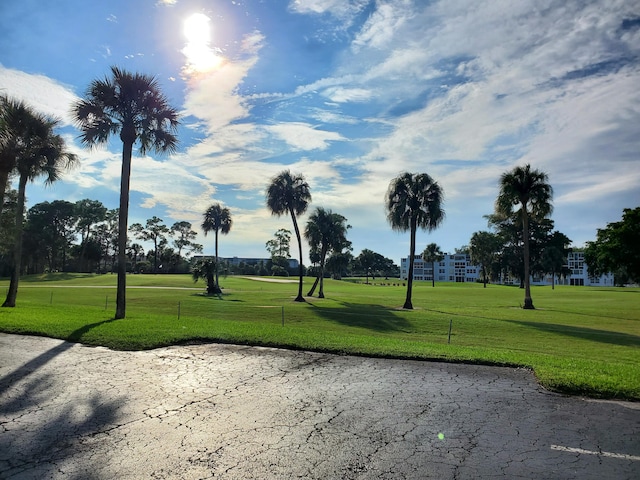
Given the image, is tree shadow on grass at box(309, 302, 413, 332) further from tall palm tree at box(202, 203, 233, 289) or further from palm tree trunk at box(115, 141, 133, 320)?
tall palm tree at box(202, 203, 233, 289)

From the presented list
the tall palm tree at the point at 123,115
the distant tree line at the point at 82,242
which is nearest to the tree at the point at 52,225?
the distant tree line at the point at 82,242

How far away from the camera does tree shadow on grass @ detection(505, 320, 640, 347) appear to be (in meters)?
17.5

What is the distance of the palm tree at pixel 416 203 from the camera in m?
31.5

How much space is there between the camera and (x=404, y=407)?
598 cm

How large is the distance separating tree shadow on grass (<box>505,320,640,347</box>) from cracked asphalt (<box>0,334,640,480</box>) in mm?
12507

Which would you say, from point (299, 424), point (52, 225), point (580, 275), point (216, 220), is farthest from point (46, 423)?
point (580, 275)

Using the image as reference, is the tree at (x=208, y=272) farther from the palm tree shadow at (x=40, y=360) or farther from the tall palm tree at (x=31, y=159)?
the palm tree shadow at (x=40, y=360)

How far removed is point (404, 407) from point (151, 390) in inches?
157

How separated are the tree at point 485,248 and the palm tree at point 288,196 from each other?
6338 centimetres

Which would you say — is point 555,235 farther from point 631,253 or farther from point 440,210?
point 440,210

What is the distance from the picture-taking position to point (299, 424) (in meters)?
5.33

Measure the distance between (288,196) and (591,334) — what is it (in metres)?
25.6

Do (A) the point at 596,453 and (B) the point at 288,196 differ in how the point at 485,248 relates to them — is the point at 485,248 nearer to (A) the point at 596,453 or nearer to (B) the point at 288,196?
(B) the point at 288,196

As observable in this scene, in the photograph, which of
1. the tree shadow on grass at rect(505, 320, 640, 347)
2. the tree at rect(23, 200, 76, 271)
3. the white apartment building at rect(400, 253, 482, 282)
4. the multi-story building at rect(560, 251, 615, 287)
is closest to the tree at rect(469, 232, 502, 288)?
the multi-story building at rect(560, 251, 615, 287)
